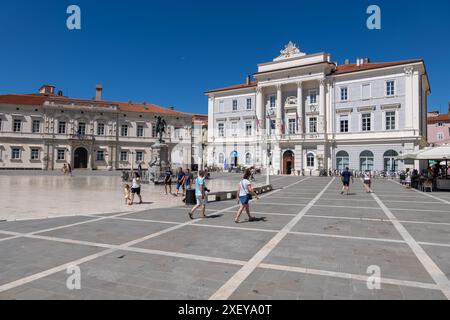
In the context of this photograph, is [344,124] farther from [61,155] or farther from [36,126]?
[36,126]

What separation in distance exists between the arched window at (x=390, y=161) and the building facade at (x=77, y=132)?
34.8 metres

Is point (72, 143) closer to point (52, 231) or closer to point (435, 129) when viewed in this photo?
point (52, 231)

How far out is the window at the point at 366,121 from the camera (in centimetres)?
3906

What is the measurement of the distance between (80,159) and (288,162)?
34.9 metres

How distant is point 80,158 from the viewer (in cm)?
4881

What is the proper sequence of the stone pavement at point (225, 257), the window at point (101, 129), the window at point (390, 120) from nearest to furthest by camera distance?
the stone pavement at point (225, 257) → the window at point (390, 120) → the window at point (101, 129)

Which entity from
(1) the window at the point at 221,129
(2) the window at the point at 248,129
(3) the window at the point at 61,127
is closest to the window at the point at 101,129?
(3) the window at the point at 61,127

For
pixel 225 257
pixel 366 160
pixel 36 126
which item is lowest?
pixel 225 257

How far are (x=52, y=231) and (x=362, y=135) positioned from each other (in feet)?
130

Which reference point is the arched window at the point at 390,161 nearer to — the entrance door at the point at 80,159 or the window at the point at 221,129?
the window at the point at 221,129

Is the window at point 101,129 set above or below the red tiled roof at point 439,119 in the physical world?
below

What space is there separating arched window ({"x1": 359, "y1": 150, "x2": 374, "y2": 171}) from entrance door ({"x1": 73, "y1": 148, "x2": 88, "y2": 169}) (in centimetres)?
4372

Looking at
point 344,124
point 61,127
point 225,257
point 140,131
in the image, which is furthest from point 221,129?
point 225,257

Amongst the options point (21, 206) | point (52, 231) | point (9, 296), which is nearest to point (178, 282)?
point (9, 296)
